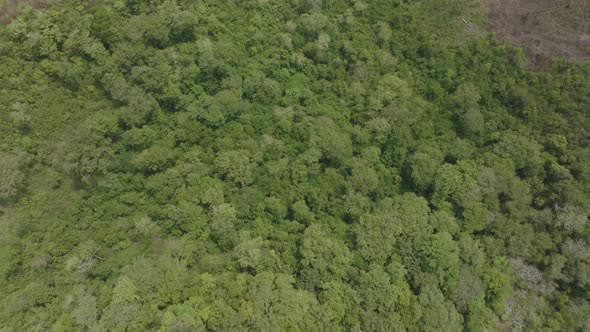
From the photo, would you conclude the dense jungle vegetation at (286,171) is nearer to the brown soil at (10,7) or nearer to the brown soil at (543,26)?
the brown soil at (10,7)

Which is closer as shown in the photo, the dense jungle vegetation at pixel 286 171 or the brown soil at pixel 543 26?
the dense jungle vegetation at pixel 286 171

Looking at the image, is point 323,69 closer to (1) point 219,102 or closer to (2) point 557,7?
(1) point 219,102

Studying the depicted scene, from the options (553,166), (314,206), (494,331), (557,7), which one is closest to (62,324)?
(314,206)

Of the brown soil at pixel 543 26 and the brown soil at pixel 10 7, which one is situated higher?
the brown soil at pixel 543 26

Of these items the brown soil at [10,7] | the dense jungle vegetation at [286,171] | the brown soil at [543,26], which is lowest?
the dense jungle vegetation at [286,171]

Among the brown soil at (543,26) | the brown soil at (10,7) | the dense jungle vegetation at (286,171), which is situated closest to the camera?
the dense jungle vegetation at (286,171)

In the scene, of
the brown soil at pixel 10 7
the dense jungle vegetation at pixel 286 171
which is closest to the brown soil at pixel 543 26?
the dense jungle vegetation at pixel 286 171

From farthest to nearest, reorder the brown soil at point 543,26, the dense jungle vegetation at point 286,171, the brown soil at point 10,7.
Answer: the brown soil at point 543,26 < the brown soil at point 10,7 < the dense jungle vegetation at point 286,171
